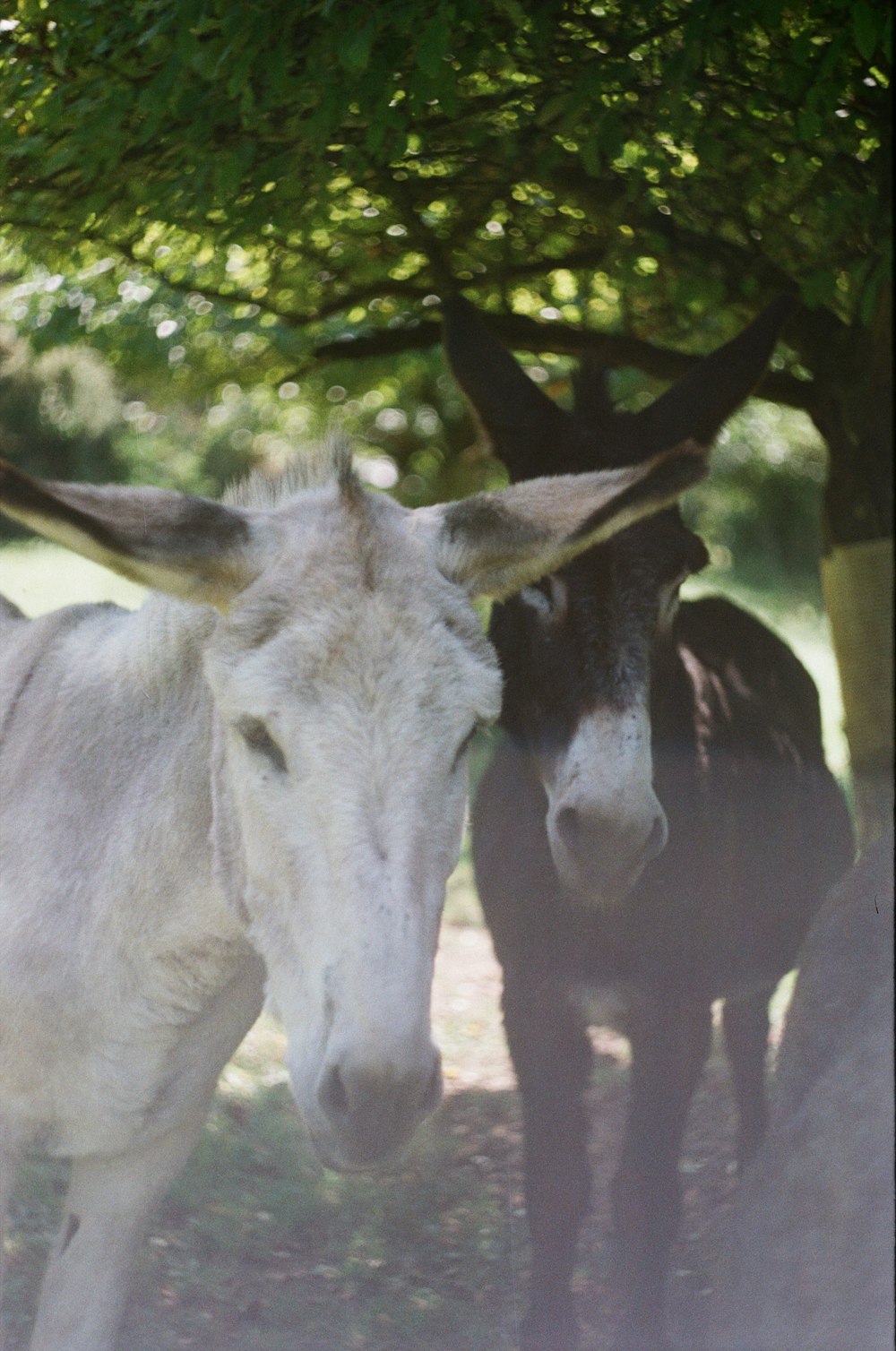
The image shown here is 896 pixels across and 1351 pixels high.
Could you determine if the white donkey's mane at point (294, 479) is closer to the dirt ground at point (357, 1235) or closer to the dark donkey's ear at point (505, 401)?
the dark donkey's ear at point (505, 401)

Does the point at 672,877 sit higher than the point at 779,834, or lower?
higher

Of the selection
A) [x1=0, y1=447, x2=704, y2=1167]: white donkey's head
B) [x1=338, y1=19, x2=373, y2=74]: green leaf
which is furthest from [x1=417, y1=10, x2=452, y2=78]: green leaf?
[x1=0, y1=447, x2=704, y2=1167]: white donkey's head

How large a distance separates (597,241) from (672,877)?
205 cm

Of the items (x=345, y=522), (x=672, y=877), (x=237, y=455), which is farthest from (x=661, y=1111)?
(x=237, y=455)

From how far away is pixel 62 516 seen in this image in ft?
6.81

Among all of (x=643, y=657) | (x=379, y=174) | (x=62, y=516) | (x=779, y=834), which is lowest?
(x=779, y=834)

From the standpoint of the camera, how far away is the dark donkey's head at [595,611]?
9.41ft

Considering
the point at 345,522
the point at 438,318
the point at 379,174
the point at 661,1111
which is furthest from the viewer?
the point at 438,318

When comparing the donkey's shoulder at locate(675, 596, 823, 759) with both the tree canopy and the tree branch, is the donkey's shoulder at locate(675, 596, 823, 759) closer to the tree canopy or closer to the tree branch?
the tree canopy

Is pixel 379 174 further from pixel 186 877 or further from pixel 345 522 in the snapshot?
pixel 186 877

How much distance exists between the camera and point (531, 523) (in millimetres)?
2441

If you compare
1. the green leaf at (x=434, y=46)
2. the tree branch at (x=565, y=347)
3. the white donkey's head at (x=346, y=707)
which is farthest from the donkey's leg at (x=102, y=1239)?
the tree branch at (x=565, y=347)

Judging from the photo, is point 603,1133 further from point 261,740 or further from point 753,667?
point 261,740

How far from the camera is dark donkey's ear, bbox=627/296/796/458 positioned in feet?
11.0
